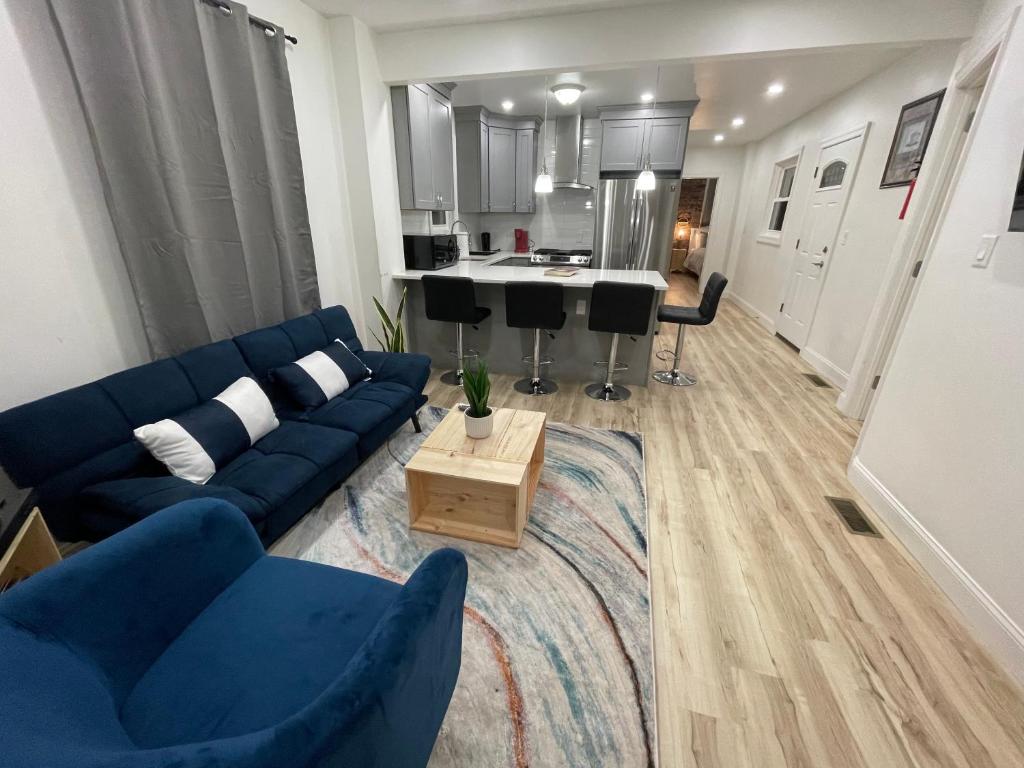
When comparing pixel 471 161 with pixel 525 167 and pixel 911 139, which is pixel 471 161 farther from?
pixel 911 139

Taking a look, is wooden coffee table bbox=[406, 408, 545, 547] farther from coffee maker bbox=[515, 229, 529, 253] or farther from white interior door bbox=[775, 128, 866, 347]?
coffee maker bbox=[515, 229, 529, 253]

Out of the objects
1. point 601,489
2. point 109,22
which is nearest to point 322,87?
point 109,22

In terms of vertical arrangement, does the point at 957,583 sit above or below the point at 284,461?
below

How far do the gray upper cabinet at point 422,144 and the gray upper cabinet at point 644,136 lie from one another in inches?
78.6

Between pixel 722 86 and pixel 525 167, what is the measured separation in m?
2.29

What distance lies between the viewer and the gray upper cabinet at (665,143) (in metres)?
4.80

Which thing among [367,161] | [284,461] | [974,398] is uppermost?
[367,161]

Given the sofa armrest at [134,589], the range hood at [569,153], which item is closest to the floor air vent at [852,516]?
the sofa armrest at [134,589]

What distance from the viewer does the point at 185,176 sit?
1.97m

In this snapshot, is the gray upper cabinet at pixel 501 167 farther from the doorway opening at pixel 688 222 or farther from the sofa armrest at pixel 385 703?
the doorway opening at pixel 688 222

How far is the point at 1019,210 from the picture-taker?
1479 mm

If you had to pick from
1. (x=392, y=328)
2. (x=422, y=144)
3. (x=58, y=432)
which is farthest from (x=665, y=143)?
(x=58, y=432)

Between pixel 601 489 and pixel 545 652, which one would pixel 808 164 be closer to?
pixel 601 489

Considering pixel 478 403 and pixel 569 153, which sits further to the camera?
pixel 569 153
